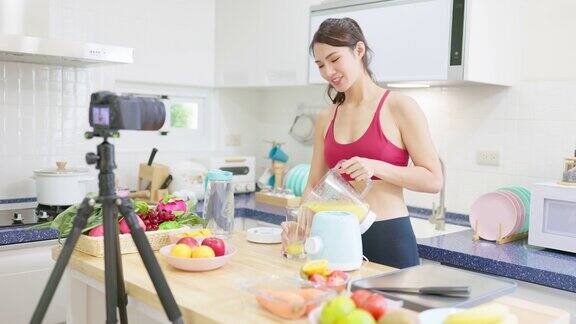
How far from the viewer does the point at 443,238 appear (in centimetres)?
232

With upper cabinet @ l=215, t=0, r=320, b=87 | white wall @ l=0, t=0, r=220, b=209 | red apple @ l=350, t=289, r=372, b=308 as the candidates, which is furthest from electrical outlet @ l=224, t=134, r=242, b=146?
red apple @ l=350, t=289, r=372, b=308

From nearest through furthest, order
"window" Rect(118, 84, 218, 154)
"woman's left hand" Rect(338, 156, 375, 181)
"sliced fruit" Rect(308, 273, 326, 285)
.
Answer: "sliced fruit" Rect(308, 273, 326, 285) → "woman's left hand" Rect(338, 156, 375, 181) → "window" Rect(118, 84, 218, 154)

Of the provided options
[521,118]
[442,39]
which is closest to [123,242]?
[442,39]

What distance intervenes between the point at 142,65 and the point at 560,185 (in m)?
2.28

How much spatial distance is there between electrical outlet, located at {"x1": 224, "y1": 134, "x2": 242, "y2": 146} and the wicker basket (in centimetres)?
211

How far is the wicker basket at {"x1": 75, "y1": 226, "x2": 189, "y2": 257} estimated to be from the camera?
1.56 metres

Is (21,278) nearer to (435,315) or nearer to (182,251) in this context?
(182,251)

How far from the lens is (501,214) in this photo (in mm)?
2309

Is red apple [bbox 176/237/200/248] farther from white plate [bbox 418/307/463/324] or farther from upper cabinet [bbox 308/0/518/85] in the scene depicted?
upper cabinet [bbox 308/0/518/85]

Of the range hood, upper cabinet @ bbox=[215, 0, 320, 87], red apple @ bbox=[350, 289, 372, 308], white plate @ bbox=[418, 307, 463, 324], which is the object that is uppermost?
upper cabinet @ bbox=[215, 0, 320, 87]

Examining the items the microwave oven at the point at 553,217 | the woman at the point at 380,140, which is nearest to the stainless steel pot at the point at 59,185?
the woman at the point at 380,140

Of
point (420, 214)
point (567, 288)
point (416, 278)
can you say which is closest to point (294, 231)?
point (416, 278)

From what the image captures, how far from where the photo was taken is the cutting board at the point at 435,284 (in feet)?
3.80

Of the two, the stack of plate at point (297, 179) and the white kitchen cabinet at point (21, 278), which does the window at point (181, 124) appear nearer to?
the stack of plate at point (297, 179)
